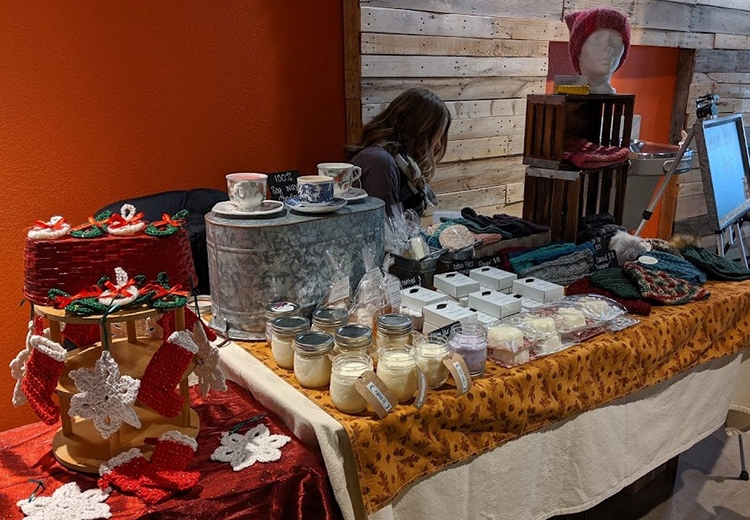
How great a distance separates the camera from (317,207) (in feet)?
5.44

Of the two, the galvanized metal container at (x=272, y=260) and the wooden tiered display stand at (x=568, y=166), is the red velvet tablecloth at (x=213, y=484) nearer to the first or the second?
the galvanized metal container at (x=272, y=260)

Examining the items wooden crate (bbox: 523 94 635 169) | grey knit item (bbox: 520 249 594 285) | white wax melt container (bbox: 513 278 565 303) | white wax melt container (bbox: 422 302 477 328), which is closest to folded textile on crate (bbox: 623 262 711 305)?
grey knit item (bbox: 520 249 594 285)

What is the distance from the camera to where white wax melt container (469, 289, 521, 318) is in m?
1.77

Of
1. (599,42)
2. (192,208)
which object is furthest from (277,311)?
(599,42)

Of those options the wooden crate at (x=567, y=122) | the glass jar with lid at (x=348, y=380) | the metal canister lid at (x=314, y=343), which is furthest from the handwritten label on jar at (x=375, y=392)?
the wooden crate at (x=567, y=122)

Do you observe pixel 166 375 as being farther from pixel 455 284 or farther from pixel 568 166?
pixel 568 166

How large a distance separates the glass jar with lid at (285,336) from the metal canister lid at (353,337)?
0.11 m

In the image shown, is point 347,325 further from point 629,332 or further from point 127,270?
point 629,332

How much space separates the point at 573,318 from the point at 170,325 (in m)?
1.11

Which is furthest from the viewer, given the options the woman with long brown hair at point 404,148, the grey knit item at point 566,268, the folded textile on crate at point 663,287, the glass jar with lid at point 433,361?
the woman with long brown hair at point 404,148

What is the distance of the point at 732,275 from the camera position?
2.28 meters

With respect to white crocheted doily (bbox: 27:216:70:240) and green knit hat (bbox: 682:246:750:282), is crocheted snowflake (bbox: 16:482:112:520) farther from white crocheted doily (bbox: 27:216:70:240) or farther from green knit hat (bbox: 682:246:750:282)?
green knit hat (bbox: 682:246:750:282)

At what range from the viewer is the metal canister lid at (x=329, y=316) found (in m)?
1.54

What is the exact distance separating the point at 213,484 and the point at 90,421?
0.33 m
